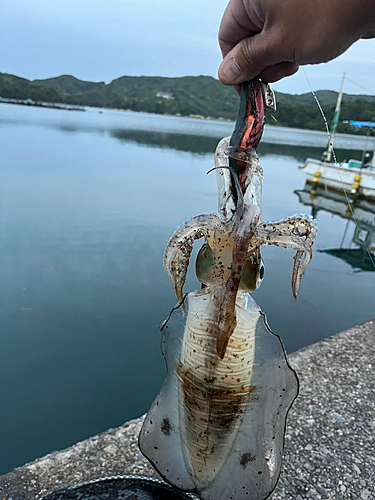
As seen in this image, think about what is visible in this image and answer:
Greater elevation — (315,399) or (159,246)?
(315,399)

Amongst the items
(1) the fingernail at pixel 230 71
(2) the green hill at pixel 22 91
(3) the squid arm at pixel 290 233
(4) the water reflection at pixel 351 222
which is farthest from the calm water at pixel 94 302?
(2) the green hill at pixel 22 91

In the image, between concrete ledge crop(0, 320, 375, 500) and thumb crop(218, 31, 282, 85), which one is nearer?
thumb crop(218, 31, 282, 85)

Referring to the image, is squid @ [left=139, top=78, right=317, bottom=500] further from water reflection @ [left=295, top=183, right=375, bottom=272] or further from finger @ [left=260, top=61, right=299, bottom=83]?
water reflection @ [left=295, top=183, right=375, bottom=272]

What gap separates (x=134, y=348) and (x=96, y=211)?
7519 millimetres

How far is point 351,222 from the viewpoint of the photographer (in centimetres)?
1638

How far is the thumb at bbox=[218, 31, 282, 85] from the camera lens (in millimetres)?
1331

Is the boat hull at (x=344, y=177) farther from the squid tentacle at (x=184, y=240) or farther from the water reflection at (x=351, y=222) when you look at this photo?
the squid tentacle at (x=184, y=240)

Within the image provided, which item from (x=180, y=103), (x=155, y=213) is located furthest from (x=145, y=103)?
(x=155, y=213)

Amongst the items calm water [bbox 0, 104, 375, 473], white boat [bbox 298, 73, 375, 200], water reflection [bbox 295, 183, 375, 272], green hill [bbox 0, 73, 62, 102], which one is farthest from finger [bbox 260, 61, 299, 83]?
green hill [bbox 0, 73, 62, 102]

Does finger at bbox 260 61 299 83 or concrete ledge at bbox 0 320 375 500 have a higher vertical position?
finger at bbox 260 61 299 83

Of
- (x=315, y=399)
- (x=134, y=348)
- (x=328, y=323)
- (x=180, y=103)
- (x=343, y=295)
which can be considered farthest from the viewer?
(x=180, y=103)

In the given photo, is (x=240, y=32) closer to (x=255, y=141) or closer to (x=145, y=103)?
(x=255, y=141)

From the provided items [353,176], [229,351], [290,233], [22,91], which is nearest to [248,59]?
[290,233]

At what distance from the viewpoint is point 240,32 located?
4.74 ft
